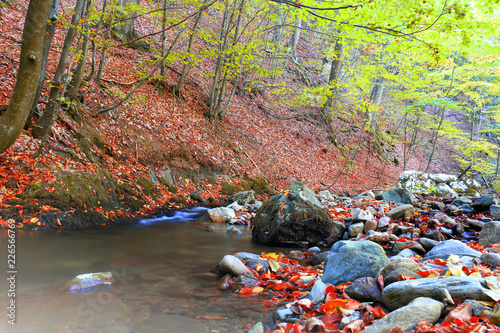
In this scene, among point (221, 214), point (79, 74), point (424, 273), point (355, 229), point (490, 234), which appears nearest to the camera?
point (424, 273)

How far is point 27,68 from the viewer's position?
12.2 ft

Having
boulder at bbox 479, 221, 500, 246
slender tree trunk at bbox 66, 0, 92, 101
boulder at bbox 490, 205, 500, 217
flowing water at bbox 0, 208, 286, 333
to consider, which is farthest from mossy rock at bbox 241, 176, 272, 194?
boulder at bbox 479, 221, 500, 246

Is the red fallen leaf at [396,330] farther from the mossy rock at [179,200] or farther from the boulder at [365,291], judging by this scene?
the mossy rock at [179,200]

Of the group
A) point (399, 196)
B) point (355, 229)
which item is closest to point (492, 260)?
point (355, 229)

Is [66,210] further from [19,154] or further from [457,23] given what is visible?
[457,23]

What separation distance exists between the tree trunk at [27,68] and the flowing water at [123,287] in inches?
67.6

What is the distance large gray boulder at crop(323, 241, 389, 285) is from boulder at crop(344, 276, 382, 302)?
44 centimetres

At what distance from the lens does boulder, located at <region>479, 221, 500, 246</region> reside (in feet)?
16.9

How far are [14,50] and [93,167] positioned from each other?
438 cm

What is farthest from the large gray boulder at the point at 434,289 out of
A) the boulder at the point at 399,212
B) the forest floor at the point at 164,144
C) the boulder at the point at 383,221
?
the forest floor at the point at 164,144

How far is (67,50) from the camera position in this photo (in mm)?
6035

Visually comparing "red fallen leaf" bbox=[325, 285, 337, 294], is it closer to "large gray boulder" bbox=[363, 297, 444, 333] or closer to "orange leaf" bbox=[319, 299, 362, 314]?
"orange leaf" bbox=[319, 299, 362, 314]

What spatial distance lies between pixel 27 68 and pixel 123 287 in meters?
2.97

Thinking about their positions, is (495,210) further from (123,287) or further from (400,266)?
(123,287)
